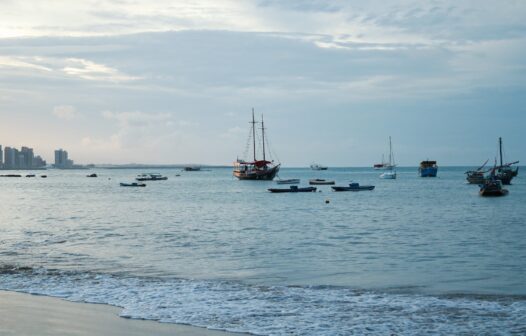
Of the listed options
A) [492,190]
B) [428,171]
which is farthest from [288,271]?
[428,171]

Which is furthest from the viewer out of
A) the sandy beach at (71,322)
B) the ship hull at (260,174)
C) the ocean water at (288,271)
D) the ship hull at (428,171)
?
the ship hull at (428,171)

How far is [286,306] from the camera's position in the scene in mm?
14266

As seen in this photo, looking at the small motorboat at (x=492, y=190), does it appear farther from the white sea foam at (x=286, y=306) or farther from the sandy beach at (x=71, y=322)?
the sandy beach at (x=71, y=322)

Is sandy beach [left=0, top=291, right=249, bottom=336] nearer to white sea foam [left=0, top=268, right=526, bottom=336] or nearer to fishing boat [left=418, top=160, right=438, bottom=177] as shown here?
white sea foam [left=0, top=268, right=526, bottom=336]

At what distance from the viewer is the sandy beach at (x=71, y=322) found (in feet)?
38.5

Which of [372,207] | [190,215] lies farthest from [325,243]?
[372,207]

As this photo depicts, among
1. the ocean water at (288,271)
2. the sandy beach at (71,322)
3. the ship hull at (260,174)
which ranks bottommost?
the ocean water at (288,271)

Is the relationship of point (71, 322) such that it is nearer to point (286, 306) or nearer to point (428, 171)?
point (286, 306)

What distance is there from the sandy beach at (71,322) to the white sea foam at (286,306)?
17.9 inches

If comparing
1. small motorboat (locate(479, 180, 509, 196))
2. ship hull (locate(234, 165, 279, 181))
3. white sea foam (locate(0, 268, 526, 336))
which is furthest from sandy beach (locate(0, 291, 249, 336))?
ship hull (locate(234, 165, 279, 181))

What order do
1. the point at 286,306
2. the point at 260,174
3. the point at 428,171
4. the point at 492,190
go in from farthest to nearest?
the point at 428,171
the point at 260,174
the point at 492,190
the point at 286,306

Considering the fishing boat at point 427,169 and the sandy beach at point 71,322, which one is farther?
the fishing boat at point 427,169

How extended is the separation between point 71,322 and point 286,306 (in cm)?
489

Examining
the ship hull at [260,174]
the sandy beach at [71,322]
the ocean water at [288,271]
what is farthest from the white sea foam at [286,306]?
the ship hull at [260,174]
